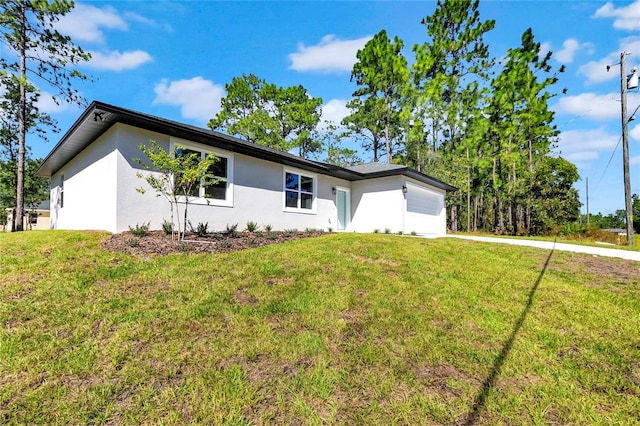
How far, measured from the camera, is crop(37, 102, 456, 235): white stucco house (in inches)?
293

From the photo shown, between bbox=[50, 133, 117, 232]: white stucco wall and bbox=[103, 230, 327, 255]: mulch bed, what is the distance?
41.6 inches

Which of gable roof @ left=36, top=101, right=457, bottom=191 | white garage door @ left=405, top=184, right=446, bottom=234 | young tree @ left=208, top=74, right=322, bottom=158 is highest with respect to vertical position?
young tree @ left=208, top=74, right=322, bottom=158

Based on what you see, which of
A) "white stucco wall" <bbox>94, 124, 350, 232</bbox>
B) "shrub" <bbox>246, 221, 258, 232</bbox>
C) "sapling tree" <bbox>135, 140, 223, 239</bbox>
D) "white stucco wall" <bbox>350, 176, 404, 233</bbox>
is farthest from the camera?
"white stucco wall" <bbox>350, 176, 404, 233</bbox>

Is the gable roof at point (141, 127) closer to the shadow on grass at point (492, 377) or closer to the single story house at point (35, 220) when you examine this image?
the single story house at point (35, 220)

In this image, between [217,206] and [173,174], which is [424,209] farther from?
[173,174]

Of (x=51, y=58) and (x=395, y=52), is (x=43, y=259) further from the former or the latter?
(x=395, y=52)

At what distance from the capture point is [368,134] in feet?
97.0

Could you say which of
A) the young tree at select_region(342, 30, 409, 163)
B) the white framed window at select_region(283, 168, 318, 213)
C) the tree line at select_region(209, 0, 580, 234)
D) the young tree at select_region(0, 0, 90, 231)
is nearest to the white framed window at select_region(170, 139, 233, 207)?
the white framed window at select_region(283, 168, 318, 213)

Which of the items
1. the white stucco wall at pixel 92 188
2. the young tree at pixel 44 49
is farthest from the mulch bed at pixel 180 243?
the young tree at pixel 44 49

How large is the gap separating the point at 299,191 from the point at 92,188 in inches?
271

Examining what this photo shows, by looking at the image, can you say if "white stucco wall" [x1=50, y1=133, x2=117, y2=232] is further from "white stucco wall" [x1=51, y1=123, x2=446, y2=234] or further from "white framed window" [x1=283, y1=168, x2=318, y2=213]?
"white framed window" [x1=283, y1=168, x2=318, y2=213]

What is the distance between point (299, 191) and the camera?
12336 mm

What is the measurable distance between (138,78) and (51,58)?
111 inches

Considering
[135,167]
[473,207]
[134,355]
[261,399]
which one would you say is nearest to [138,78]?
[135,167]
